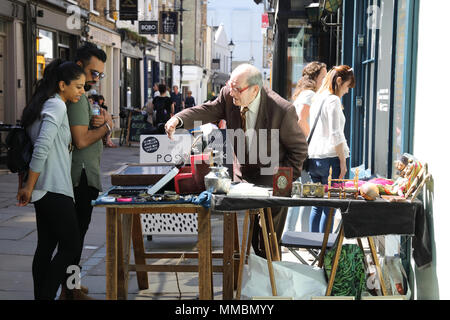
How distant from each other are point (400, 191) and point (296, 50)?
826 cm

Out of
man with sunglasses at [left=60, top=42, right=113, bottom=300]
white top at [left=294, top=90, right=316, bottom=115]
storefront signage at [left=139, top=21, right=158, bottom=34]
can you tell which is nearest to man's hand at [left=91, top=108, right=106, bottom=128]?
man with sunglasses at [left=60, top=42, right=113, bottom=300]

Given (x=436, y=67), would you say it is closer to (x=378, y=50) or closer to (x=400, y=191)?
(x=400, y=191)

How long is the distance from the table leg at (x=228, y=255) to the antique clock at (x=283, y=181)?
565 mm

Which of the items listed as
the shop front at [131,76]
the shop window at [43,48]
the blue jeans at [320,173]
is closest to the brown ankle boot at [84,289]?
the blue jeans at [320,173]

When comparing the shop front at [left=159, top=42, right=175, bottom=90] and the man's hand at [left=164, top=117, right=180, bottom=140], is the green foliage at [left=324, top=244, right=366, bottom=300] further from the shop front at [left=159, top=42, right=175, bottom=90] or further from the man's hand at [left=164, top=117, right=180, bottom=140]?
the shop front at [left=159, top=42, right=175, bottom=90]

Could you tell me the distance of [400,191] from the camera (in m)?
3.60

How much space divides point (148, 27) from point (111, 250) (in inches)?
863

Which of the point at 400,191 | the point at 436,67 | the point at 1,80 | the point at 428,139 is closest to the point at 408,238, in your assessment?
the point at 400,191

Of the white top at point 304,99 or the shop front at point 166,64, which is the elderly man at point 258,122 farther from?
the shop front at point 166,64

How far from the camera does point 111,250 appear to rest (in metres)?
3.63

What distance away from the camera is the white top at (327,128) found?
523 centimetres

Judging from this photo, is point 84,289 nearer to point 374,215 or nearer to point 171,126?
point 171,126

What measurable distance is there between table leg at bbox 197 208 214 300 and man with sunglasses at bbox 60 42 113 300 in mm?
973
